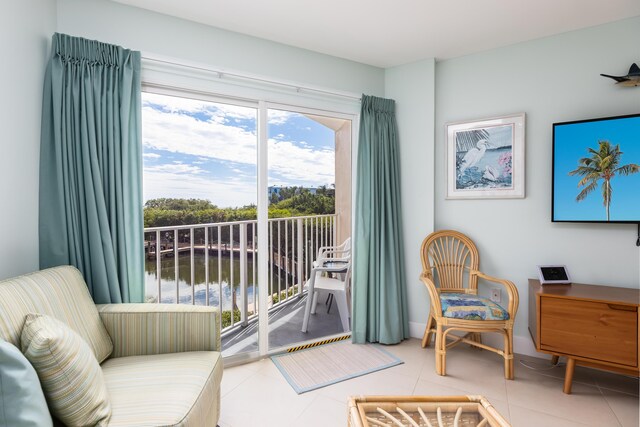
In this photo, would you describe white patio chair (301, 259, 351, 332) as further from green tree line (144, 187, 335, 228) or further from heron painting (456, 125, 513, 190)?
heron painting (456, 125, 513, 190)

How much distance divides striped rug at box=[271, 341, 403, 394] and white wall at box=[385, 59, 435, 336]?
0.61 metres

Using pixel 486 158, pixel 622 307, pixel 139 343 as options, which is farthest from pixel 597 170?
pixel 139 343

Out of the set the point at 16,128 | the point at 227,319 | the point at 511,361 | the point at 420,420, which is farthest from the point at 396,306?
the point at 16,128

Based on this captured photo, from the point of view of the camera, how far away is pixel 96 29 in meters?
2.23

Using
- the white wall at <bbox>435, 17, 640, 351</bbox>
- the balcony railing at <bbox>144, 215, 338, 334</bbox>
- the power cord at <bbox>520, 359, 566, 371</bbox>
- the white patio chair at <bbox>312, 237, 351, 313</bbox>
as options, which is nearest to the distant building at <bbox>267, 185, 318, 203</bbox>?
the balcony railing at <bbox>144, 215, 338, 334</bbox>

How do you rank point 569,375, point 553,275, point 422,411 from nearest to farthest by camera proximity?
point 422,411 < point 569,375 < point 553,275

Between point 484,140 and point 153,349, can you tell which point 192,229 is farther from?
point 484,140

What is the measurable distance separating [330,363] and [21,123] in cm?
245

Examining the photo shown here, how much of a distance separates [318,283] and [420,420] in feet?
6.61

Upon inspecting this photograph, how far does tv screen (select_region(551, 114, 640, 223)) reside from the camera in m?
2.42

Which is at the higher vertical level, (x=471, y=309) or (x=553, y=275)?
(x=553, y=275)


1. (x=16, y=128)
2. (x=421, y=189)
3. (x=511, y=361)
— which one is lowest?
(x=511, y=361)

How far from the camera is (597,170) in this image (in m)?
2.53

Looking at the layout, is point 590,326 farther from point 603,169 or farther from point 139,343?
point 139,343
